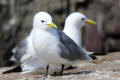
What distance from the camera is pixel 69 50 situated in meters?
5.71

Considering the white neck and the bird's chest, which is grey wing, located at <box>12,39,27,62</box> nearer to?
the white neck

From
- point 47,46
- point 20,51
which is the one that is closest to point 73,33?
point 47,46

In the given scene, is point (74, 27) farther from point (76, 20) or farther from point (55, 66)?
point (55, 66)

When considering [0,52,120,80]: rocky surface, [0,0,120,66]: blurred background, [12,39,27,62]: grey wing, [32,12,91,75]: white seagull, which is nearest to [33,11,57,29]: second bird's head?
[32,12,91,75]: white seagull

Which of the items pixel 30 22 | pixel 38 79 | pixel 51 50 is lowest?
pixel 38 79

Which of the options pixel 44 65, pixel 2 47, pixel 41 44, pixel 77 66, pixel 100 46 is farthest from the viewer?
pixel 100 46

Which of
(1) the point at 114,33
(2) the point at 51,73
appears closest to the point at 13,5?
(1) the point at 114,33

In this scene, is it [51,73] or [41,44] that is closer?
[41,44]

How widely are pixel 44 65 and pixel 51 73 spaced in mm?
159

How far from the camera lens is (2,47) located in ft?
42.4

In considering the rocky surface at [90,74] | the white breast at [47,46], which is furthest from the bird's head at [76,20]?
the white breast at [47,46]

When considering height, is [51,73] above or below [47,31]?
below

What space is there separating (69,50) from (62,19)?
8.13 m

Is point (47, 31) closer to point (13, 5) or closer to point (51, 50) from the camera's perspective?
point (51, 50)
